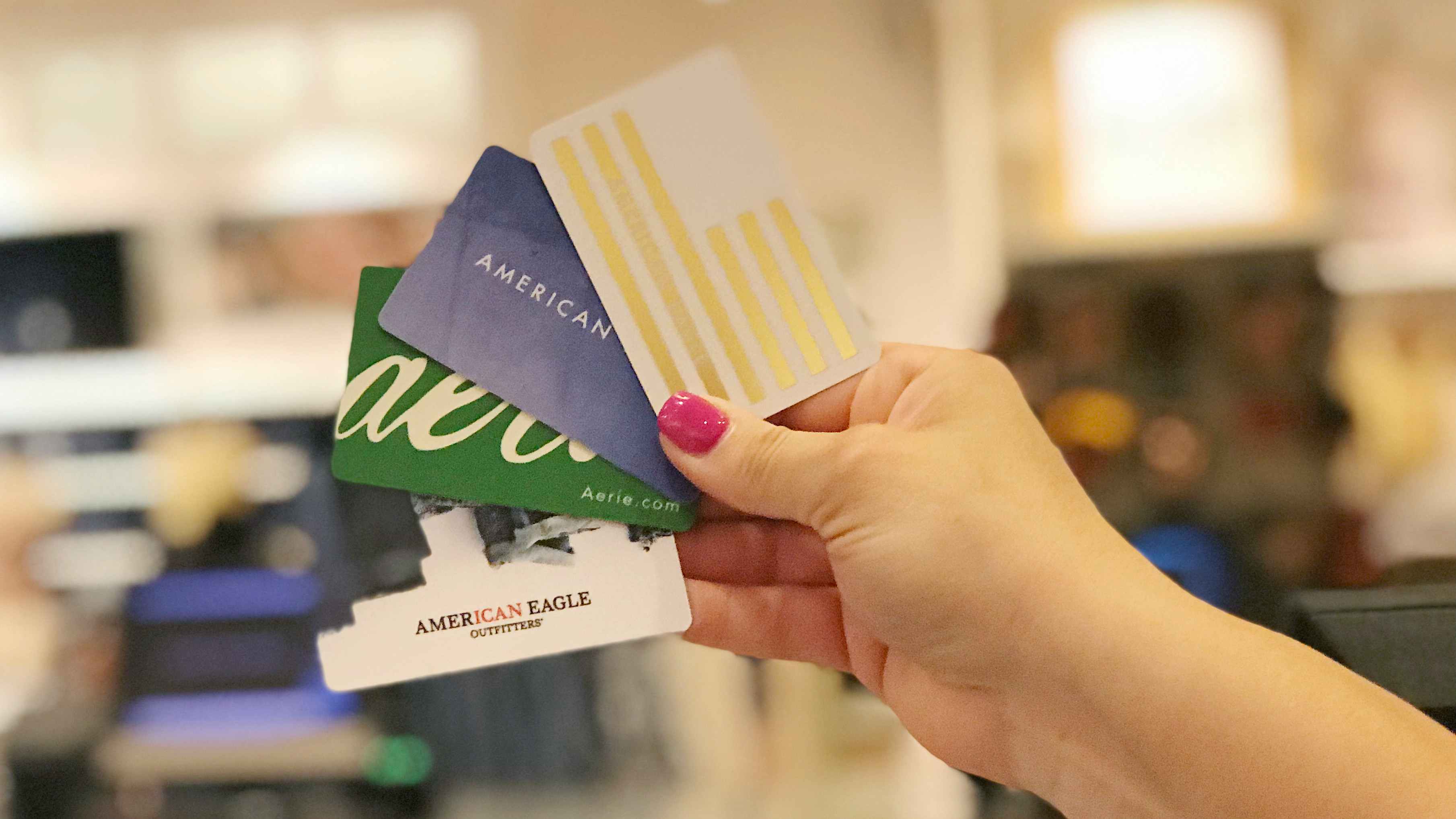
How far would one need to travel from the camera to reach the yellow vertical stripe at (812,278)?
63 centimetres

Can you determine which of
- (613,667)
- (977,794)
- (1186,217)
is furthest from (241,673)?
(1186,217)

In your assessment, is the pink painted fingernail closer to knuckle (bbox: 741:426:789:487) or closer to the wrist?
knuckle (bbox: 741:426:789:487)

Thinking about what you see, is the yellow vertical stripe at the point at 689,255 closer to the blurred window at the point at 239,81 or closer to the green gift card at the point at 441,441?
the green gift card at the point at 441,441

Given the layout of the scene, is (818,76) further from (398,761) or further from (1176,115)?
(398,761)

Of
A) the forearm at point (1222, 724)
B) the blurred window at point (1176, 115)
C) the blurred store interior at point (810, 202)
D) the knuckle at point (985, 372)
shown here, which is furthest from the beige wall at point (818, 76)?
the forearm at point (1222, 724)

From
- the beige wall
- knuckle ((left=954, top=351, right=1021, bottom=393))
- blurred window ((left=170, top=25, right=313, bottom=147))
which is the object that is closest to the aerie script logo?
knuckle ((left=954, top=351, right=1021, bottom=393))

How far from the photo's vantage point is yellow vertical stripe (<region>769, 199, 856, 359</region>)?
626 mm

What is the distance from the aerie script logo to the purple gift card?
0.01 metres

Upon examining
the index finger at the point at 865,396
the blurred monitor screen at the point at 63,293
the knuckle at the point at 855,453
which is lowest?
the knuckle at the point at 855,453

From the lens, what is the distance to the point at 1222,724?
537 millimetres

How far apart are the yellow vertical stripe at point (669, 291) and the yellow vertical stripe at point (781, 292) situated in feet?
0.19

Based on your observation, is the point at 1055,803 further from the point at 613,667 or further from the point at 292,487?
the point at 292,487

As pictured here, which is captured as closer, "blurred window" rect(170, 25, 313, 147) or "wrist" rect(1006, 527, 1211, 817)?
"wrist" rect(1006, 527, 1211, 817)

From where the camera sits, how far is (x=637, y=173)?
625mm
